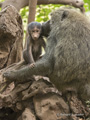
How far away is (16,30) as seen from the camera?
4309 mm

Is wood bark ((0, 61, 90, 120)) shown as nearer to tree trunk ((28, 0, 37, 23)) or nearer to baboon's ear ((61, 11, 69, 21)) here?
baboon's ear ((61, 11, 69, 21))

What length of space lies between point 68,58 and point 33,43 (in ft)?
4.09

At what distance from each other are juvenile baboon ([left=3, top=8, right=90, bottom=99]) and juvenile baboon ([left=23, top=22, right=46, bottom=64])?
52 cm

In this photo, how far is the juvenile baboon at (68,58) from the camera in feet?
10.4

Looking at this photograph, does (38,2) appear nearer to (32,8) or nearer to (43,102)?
(32,8)

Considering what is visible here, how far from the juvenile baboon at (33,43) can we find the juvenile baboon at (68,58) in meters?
0.52

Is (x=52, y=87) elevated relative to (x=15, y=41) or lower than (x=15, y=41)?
lower

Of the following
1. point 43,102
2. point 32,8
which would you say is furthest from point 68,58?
point 32,8

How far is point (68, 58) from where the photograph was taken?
317 cm

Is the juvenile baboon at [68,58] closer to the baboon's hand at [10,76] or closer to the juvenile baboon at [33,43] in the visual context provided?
the baboon's hand at [10,76]

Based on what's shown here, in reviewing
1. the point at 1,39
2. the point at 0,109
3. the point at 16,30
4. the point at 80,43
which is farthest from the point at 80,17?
the point at 0,109

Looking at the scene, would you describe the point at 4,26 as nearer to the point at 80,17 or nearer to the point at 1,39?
the point at 1,39

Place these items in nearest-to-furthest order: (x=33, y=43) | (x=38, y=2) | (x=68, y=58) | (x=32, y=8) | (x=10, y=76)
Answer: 1. (x=68, y=58)
2. (x=10, y=76)
3. (x=33, y=43)
4. (x=32, y=8)
5. (x=38, y=2)

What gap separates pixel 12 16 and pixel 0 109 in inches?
77.2
